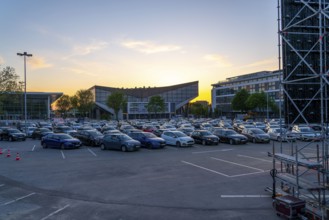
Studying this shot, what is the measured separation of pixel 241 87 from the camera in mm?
117438

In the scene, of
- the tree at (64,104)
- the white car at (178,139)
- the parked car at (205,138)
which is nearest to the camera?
the white car at (178,139)

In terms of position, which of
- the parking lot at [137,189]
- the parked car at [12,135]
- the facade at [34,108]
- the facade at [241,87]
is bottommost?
the parking lot at [137,189]

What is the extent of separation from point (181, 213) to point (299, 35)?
27.4 ft

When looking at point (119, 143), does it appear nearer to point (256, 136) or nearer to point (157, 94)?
point (256, 136)

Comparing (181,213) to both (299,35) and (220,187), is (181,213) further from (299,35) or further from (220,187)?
(299,35)

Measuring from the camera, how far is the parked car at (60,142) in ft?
78.7

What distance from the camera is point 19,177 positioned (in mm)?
13125

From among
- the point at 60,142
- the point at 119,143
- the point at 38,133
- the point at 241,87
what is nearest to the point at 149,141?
the point at 119,143

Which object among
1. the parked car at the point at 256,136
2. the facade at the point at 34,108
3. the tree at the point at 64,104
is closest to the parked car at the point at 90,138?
the parked car at the point at 256,136

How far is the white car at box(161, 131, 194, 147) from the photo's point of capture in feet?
81.3

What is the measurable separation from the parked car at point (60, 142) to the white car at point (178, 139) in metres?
8.14

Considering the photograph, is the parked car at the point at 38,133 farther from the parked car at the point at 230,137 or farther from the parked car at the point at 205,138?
the parked car at the point at 230,137

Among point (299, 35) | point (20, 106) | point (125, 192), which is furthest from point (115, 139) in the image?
point (20, 106)

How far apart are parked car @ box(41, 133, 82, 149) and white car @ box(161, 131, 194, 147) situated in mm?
8138
